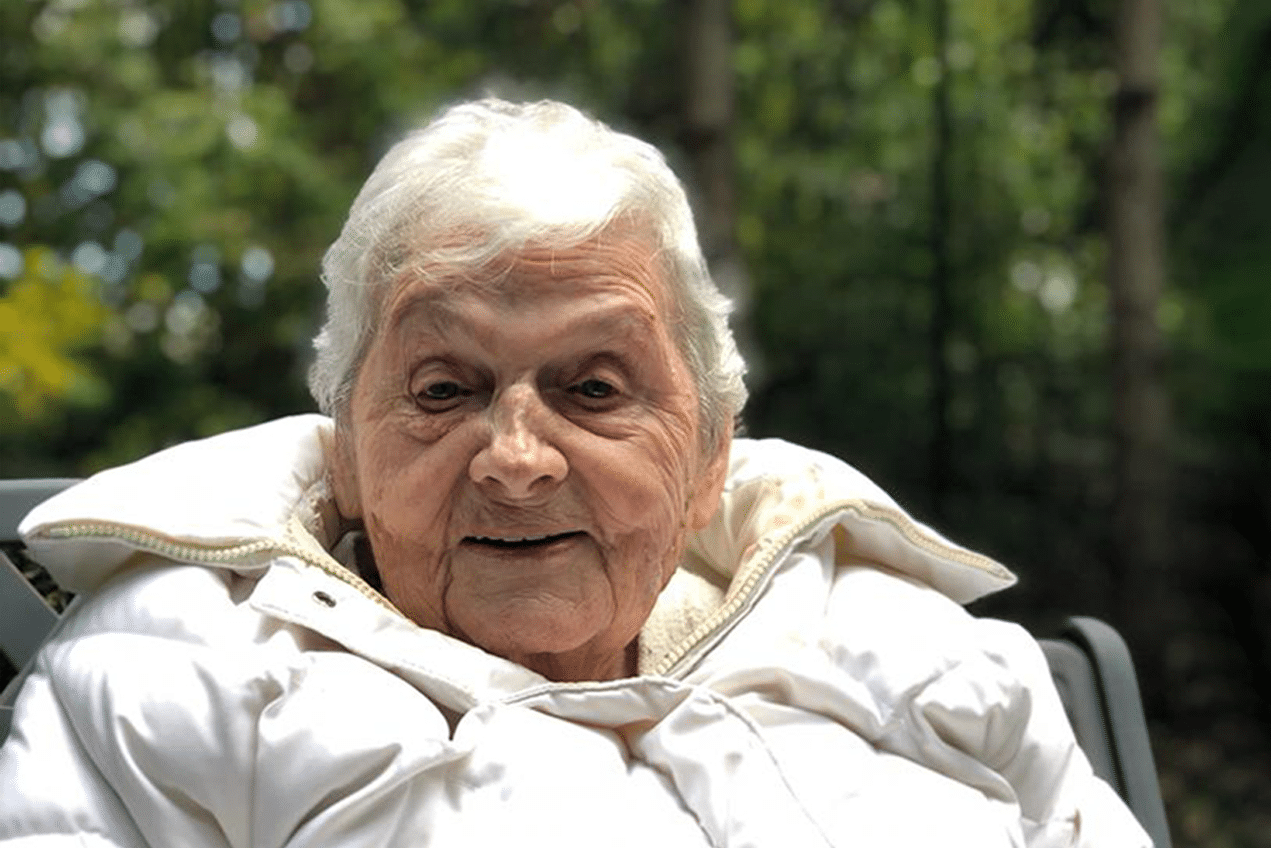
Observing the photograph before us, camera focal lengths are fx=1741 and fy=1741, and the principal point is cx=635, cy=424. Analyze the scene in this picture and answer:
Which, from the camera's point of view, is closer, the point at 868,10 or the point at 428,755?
the point at 428,755

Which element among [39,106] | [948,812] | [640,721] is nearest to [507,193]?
[640,721]

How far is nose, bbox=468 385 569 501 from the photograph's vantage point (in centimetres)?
177

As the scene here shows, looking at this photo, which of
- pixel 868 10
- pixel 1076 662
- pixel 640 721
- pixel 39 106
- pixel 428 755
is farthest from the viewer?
pixel 868 10

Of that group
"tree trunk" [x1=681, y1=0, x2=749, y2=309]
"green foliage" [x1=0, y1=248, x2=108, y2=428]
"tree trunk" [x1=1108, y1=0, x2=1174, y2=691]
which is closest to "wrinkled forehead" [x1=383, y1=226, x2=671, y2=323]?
"green foliage" [x1=0, y1=248, x2=108, y2=428]

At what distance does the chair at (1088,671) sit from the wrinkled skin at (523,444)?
48 centimetres

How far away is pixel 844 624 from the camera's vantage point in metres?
1.96

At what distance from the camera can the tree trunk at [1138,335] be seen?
18.4 feet

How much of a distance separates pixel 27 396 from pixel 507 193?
268 centimetres

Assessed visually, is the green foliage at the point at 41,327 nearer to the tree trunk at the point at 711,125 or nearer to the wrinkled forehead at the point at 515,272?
the tree trunk at the point at 711,125

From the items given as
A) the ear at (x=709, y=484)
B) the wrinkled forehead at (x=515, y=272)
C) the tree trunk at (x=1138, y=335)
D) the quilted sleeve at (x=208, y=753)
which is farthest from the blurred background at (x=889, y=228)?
the quilted sleeve at (x=208, y=753)

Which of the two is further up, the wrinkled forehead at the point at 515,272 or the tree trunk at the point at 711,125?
the wrinkled forehead at the point at 515,272

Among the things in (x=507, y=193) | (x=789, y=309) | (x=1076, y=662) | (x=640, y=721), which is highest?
(x=507, y=193)

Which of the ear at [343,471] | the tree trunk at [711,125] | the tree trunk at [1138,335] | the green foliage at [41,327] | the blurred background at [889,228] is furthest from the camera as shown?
the tree trunk at [1138,335]

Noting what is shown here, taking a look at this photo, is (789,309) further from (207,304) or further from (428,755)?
(428,755)
